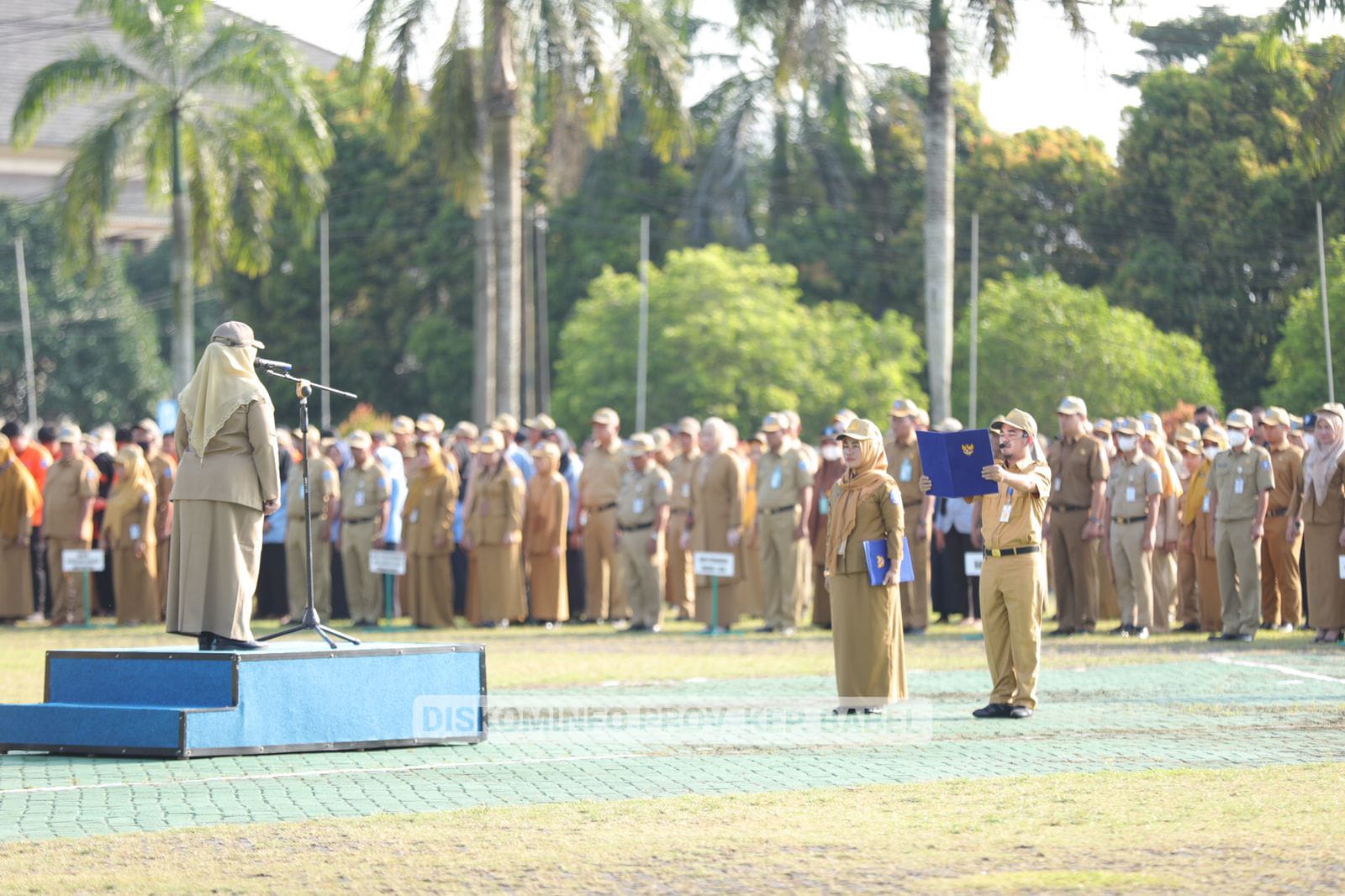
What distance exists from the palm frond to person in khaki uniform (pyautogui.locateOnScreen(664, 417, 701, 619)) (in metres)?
14.1

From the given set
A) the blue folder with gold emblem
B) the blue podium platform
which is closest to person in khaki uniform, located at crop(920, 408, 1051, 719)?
the blue folder with gold emblem

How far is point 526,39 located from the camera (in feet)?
108


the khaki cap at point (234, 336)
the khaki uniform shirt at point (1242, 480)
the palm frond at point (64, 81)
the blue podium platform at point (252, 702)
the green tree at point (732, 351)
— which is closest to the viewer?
the blue podium platform at point (252, 702)

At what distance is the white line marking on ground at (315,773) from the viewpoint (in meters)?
11.0

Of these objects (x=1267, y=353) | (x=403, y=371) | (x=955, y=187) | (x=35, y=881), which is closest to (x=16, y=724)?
(x=35, y=881)

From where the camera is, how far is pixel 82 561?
80.5ft

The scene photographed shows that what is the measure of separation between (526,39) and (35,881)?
26.0 meters

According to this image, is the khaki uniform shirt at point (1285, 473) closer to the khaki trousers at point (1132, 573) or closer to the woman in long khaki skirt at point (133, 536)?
the khaki trousers at point (1132, 573)

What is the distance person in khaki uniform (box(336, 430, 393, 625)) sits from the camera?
2433 centimetres

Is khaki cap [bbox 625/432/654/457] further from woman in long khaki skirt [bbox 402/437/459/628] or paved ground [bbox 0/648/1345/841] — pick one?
paved ground [bbox 0/648/1345/841]

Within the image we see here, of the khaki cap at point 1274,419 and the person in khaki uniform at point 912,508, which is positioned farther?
the person in khaki uniform at point 912,508

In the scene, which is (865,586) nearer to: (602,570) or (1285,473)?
(1285,473)

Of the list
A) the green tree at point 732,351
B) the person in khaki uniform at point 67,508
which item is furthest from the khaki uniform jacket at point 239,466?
the green tree at point 732,351

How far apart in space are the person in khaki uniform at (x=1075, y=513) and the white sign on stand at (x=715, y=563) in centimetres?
331
